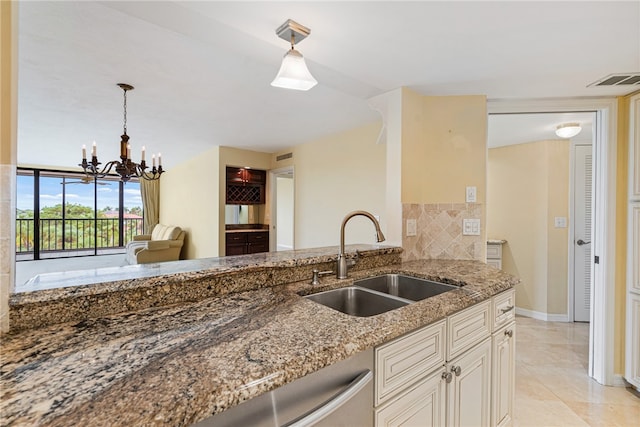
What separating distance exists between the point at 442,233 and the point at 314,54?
1.58m

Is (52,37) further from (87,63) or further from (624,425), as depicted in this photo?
(624,425)

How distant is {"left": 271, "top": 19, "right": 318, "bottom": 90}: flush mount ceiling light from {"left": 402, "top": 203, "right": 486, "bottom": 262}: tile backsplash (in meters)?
1.19

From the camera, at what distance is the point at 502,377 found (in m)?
1.59

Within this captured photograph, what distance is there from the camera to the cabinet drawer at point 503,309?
1.53 metres

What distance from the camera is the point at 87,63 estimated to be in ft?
7.10

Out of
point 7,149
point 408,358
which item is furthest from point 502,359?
point 7,149

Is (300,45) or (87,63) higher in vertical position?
(87,63)

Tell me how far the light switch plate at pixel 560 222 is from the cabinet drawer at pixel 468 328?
2.85 m

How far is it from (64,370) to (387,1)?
1.68m

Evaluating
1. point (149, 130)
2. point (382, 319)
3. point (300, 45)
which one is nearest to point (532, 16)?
point (300, 45)

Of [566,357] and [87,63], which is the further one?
[566,357]

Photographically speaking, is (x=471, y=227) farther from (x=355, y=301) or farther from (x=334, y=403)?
(x=334, y=403)

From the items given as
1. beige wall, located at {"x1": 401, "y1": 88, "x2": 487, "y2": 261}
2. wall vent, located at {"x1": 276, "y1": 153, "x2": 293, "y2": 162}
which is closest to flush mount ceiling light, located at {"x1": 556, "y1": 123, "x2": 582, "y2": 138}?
beige wall, located at {"x1": 401, "y1": 88, "x2": 487, "y2": 261}

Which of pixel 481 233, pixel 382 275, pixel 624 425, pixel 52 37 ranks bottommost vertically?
pixel 624 425
